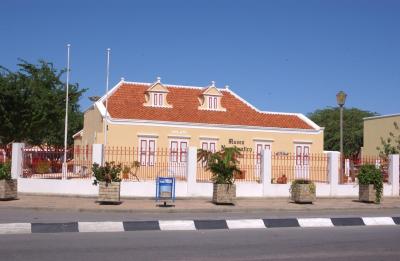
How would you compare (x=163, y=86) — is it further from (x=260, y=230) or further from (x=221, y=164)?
(x=260, y=230)

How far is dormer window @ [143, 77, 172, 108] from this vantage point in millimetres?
38781

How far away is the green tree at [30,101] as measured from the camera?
34094mm

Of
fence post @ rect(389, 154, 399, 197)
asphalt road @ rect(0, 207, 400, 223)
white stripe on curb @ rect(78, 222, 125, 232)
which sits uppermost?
fence post @ rect(389, 154, 399, 197)

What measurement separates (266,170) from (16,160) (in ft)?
34.8

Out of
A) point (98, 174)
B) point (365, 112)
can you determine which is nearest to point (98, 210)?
point (98, 174)

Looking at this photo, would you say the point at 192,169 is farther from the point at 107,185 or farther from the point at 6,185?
the point at 6,185

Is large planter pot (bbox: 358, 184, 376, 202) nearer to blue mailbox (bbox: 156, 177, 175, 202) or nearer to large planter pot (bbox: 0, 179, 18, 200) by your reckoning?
blue mailbox (bbox: 156, 177, 175, 202)

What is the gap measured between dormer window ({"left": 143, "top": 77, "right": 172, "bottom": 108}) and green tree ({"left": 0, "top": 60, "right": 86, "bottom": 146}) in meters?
4.59

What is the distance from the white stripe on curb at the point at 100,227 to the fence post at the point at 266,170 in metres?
12.3

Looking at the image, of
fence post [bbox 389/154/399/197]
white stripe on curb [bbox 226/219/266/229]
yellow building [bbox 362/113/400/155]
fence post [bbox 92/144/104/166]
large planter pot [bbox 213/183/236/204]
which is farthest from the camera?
yellow building [bbox 362/113/400/155]

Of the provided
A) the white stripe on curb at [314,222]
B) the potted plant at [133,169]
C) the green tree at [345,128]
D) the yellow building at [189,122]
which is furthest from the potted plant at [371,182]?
the green tree at [345,128]

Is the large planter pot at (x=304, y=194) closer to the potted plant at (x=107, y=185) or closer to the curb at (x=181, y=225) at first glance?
the curb at (x=181, y=225)

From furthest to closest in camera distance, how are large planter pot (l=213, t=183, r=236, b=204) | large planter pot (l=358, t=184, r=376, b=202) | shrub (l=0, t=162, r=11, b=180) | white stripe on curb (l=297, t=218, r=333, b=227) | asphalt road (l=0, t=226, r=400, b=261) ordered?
large planter pot (l=358, t=184, r=376, b=202), large planter pot (l=213, t=183, r=236, b=204), shrub (l=0, t=162, r=11, b=180), white stripe on curb (l=297, t=218, r=333, b=227), asphalt road (l=0, t=226, r=400, b=261)

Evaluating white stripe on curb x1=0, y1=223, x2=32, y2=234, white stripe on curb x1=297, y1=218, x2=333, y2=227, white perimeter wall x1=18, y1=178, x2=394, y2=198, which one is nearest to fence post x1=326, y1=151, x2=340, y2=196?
white perimeter wall x1=18, y1=178, x2=394, y2=198
